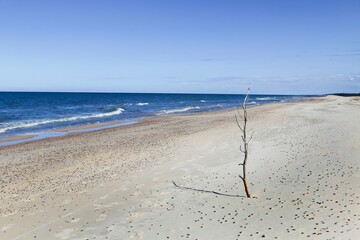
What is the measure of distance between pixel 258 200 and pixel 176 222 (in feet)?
9.77

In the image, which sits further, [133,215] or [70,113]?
[70,113]

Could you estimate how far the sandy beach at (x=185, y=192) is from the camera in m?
9.52

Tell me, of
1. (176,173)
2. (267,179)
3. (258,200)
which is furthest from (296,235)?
(176,173)

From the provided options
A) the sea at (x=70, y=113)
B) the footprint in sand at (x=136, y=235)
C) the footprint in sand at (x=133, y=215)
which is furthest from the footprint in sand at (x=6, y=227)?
the sea at (x=70, y=113)

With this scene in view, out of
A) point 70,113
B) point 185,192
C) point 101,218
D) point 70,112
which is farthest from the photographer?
point 70,112

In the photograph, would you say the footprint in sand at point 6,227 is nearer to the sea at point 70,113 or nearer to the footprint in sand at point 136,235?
the footprint in sand at point 136,235

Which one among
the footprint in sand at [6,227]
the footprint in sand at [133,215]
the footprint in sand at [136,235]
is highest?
the footprint in sand at [133,215]

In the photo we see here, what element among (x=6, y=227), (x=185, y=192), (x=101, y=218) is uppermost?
(x=185, y=192)

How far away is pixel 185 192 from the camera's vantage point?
12.8 metres

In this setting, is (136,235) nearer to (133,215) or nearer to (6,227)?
(133,215)

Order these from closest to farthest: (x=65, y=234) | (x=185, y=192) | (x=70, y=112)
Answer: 1. (x=65, y=234)
2. (x=185, y=192)
3. (x=70, y=112)

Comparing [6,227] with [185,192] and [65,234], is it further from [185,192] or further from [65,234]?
[185,192]

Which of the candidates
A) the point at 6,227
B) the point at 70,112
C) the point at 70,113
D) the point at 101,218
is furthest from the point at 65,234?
the point at 70,112

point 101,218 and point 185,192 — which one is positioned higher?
point 185,192
